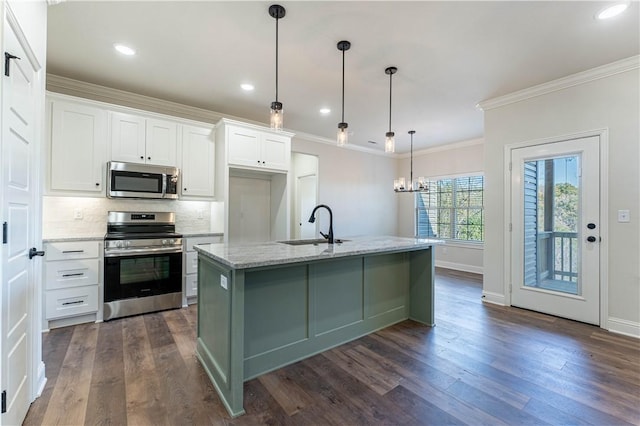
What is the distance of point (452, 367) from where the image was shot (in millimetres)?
2291

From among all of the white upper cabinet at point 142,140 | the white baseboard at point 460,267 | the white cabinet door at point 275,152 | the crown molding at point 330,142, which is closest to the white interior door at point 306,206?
the crown molding at point 330,142

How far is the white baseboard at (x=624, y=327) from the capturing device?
2.87 m

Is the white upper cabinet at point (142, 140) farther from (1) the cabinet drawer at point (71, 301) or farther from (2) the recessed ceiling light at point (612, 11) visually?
(2) the recessed ceiling light at point (612, 11)

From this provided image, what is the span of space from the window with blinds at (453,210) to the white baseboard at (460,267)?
1.81 feet

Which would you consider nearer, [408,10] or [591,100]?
[408,10]

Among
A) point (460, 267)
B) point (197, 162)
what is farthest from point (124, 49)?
point (460, 267)

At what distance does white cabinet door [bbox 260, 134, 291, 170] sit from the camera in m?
4.32

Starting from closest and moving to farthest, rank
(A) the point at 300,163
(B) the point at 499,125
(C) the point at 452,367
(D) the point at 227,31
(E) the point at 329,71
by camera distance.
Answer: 1. (C) the point at 452,367
2. (D) the point at 227,31
3. (E) the point at 329,71
4. (B) the point at 499,125
5. (A) the point at 300,163

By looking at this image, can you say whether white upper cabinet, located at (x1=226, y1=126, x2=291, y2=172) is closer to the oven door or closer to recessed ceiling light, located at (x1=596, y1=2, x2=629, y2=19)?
the oven door

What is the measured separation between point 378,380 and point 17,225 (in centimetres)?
242

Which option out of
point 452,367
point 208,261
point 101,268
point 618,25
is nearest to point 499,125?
point 618,25

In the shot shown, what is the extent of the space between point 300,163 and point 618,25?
4997mm

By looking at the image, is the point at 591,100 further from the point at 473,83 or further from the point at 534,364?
the point at 534,364

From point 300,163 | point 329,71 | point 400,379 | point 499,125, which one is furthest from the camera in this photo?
point 300,163
